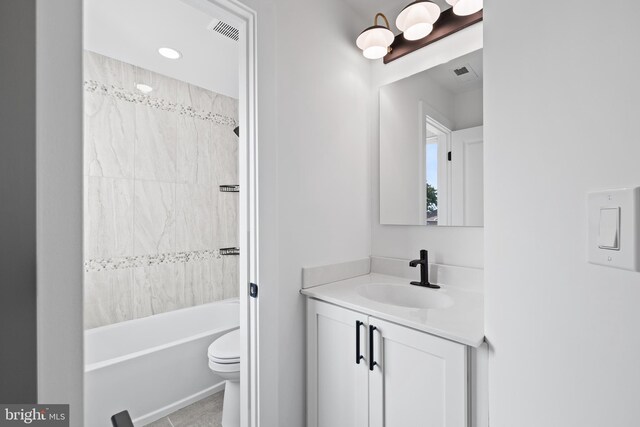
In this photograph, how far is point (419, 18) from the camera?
1.35 m

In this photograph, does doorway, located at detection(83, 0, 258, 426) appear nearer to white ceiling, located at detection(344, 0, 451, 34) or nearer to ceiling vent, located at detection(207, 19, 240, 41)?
ceiling vent, located at detection(207, 19, 240, 41)

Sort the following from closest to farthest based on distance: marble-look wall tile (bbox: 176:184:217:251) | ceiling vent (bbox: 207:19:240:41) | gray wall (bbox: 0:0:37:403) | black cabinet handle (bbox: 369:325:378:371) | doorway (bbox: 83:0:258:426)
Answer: gray wall (bbox: 0:0:37:403)
black cabinet handle (bbox: 369:325:378:371)
doorway (bbox: 83:0:258:426)
ceiling vent (bbox: 207:19:240:41)
marble-look wall tile (bbox: 176:184:217:251)

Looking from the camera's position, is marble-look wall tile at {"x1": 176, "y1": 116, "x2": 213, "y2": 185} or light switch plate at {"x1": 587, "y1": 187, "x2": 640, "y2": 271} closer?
light switch plate at {"x1": 587, "y1": 187, "x2": 640, "y2": 271}

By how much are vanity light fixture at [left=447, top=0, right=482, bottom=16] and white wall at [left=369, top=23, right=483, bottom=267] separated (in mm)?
82

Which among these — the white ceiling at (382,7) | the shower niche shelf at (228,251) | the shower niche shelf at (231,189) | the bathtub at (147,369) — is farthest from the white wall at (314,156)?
the shower niche shelf at (228,251)

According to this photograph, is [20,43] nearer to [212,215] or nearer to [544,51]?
[544,51]

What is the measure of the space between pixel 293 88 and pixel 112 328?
210 cm

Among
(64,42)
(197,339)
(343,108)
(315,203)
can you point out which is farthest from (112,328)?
(343,108)

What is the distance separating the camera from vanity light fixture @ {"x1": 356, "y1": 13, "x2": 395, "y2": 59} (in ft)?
4.94

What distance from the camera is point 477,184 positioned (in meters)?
1.36

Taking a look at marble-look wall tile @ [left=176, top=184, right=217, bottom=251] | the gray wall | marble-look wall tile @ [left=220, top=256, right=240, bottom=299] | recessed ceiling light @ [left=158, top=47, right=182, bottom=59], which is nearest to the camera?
the gray wall

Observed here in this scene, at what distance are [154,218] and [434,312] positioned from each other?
2.20 metres

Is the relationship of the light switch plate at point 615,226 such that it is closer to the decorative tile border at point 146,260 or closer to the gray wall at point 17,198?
the gray wall at point 17,198

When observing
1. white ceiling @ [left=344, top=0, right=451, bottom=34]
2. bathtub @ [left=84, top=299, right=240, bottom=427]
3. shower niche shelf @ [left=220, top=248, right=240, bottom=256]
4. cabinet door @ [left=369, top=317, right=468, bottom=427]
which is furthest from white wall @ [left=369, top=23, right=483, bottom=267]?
shower niche shelf @ [left=220, top=248, right=240, bottom=256]
